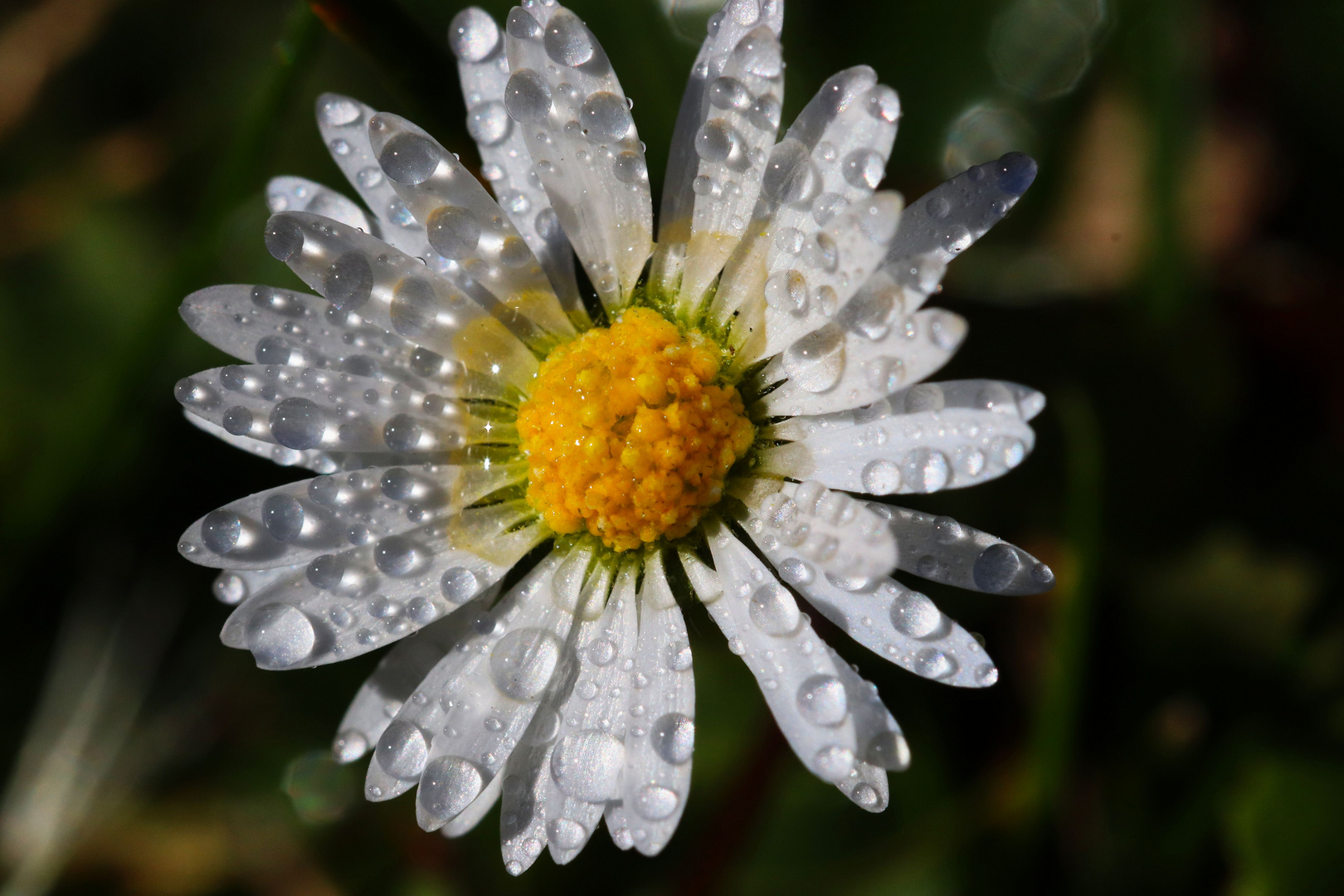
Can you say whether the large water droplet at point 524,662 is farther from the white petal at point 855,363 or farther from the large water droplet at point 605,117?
the large water droplet at point 605,117

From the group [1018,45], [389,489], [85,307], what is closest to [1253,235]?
[1018,45]

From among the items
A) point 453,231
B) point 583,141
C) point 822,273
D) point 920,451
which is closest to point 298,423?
point 453,231

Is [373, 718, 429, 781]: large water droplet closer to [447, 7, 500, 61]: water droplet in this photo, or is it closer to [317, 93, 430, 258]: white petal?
[317, 93, 430, 258]: white petal

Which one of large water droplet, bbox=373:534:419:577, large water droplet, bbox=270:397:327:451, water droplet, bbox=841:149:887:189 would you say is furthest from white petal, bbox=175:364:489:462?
water droplet, bbox=841:149:887:189

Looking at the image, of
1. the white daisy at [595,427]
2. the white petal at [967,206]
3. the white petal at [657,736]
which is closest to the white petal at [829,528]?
the white daisy at [595,427]

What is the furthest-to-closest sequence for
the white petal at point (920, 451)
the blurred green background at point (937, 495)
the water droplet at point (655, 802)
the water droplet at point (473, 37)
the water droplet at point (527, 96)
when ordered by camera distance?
the blurred green background at point (937, 495) → the water droplet at point (473, 37) → the water droplet at point (527, 96) → the water droplet at point (655, 802) → the white petal at point (920, 451)

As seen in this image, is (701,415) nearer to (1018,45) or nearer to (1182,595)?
(1182,595)
